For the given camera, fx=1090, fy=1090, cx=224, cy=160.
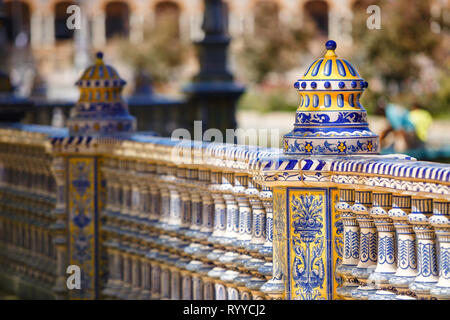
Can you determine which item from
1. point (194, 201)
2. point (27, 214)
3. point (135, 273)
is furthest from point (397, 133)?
point (194, 201)

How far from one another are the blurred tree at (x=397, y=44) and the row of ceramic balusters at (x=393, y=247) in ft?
117

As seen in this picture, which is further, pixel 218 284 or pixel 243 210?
pixel 218 284

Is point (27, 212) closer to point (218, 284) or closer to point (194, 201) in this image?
point (194, 201)

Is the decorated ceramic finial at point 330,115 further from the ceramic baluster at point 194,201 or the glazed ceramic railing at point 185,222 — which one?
the ceramic baluster at point 194,201

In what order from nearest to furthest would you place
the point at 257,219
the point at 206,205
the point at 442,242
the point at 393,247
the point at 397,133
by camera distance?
1. the point at 442,242
2. the point at 393,247
3. the point at 257,219
4. the point at 206,205
5. the point at 397,133

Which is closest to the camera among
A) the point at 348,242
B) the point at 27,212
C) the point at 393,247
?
the point at 393,247

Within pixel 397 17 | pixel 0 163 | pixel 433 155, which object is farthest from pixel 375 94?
pixel 0 163

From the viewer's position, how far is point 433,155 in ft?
70.9

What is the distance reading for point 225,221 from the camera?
22.0 feet

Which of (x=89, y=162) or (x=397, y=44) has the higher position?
(x=397, y=44)

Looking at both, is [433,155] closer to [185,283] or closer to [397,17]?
[185,283]

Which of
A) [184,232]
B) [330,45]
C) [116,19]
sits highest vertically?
[116,19]

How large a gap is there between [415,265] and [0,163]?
6648 millimetres

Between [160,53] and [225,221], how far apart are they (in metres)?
56.8
